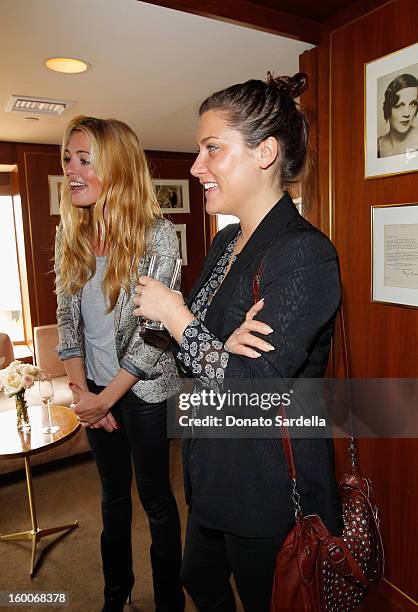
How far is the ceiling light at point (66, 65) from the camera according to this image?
223 cm

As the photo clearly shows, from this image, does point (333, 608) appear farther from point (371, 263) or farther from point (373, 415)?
point (371, 263)

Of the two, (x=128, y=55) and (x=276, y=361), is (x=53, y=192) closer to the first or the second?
(x=128, y=55)

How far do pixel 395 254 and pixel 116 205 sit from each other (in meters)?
1.01

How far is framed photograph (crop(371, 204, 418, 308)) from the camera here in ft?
5.25

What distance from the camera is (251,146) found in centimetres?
104

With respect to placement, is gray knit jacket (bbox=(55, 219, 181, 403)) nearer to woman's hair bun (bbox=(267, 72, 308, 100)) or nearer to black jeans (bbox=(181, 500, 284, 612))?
black jeans (bbox=(181, 500, 284, 612))

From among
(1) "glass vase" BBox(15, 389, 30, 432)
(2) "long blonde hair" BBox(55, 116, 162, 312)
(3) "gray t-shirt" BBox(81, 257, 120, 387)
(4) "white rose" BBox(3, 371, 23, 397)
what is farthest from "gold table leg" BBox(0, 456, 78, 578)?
(2) "long blonde hair" BBox(55, 116, 162, 312)

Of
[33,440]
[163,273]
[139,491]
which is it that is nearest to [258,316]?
[163,273]

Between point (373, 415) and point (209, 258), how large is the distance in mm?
1063

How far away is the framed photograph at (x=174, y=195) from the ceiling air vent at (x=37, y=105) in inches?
69.2

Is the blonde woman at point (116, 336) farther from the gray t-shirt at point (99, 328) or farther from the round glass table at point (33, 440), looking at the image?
the round glass table at point (33, 440)

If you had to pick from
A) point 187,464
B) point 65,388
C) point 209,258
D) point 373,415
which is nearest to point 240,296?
point 209,258

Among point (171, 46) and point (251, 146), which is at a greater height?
point (171, 46)

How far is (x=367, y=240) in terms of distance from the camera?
1.79m
